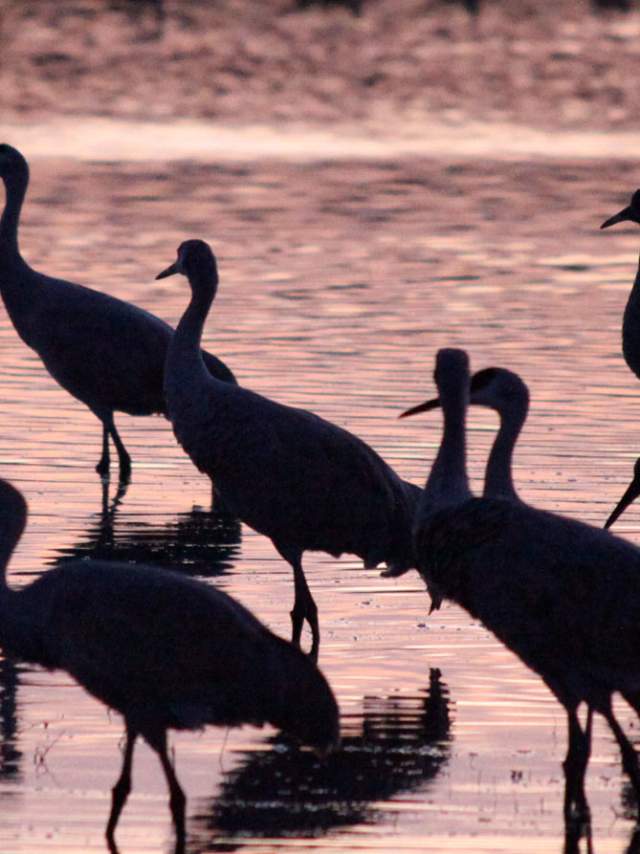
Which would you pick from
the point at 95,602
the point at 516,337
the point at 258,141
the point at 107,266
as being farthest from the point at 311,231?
the point at 95,602

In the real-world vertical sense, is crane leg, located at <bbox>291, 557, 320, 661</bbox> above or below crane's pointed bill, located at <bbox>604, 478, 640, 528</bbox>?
above

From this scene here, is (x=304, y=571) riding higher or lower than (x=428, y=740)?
lower

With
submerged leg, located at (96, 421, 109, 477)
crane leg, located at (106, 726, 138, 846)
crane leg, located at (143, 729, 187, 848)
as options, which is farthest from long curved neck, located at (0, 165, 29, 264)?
crane leg, located at (143, 729, 187, 848)

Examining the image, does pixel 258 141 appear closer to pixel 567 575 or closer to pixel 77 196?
pixel 77 196

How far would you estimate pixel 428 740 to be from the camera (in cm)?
974

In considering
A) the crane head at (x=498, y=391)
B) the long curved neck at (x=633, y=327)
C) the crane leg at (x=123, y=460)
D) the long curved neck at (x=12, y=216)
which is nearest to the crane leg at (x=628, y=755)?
the crane head at (x=498, y=391)

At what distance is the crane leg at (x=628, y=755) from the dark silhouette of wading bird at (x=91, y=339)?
787cm

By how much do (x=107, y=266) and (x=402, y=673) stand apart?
591 inches

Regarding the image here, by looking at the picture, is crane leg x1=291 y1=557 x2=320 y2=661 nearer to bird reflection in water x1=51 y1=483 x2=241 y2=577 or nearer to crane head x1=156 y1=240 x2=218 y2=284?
bird reflection in water x1=51 y1=483 x2=241 y2=577

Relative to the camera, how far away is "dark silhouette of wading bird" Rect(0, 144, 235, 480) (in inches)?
658

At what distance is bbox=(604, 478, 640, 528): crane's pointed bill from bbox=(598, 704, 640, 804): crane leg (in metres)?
4.29

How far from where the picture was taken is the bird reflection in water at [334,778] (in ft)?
28.2

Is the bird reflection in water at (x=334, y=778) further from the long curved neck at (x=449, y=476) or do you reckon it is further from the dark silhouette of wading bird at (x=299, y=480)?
the dark silhouette of wading bird at (x=299, y=480)

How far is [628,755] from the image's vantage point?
8938 mm
